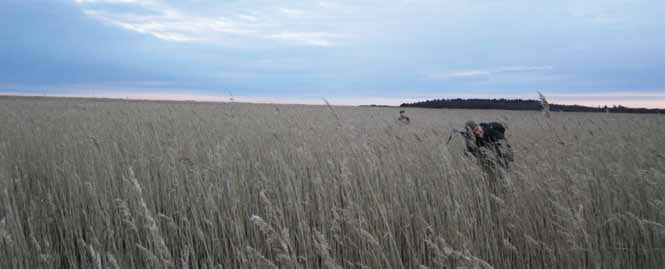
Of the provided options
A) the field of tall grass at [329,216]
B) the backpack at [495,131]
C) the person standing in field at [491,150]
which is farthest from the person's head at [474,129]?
the field of tall grass at [329,216]

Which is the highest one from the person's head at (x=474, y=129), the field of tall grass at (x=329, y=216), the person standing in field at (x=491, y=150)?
the person's head at (x=474, y=129)

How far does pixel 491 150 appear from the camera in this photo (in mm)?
3732

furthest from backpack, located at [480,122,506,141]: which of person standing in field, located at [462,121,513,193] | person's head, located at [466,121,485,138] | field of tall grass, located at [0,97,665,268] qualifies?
field of tall grass, located at [0,97,665,268]

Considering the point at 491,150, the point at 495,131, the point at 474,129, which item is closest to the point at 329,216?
the point at 474,129

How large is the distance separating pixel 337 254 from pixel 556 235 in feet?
4.71

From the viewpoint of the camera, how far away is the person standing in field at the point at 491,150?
3.11 m

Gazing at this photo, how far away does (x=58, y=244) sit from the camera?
2.39 meters

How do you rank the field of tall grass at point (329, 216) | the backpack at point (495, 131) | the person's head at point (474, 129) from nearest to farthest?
the field of tall grass at point (329, 216) → the person's head at point (474, 129) → the backpack at point (495, 131)

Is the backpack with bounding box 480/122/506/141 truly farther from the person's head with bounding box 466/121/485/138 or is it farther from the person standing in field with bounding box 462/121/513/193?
the person's head with bounding box 466/121/485/138

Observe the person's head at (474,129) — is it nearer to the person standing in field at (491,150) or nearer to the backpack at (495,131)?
the person standing in field at (491,150)

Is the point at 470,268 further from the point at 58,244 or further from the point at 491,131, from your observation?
the point at 491,131

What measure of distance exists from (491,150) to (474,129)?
32 cm

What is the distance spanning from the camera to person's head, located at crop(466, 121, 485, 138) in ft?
11.8

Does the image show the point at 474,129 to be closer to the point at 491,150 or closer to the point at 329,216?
the point at 491,150
